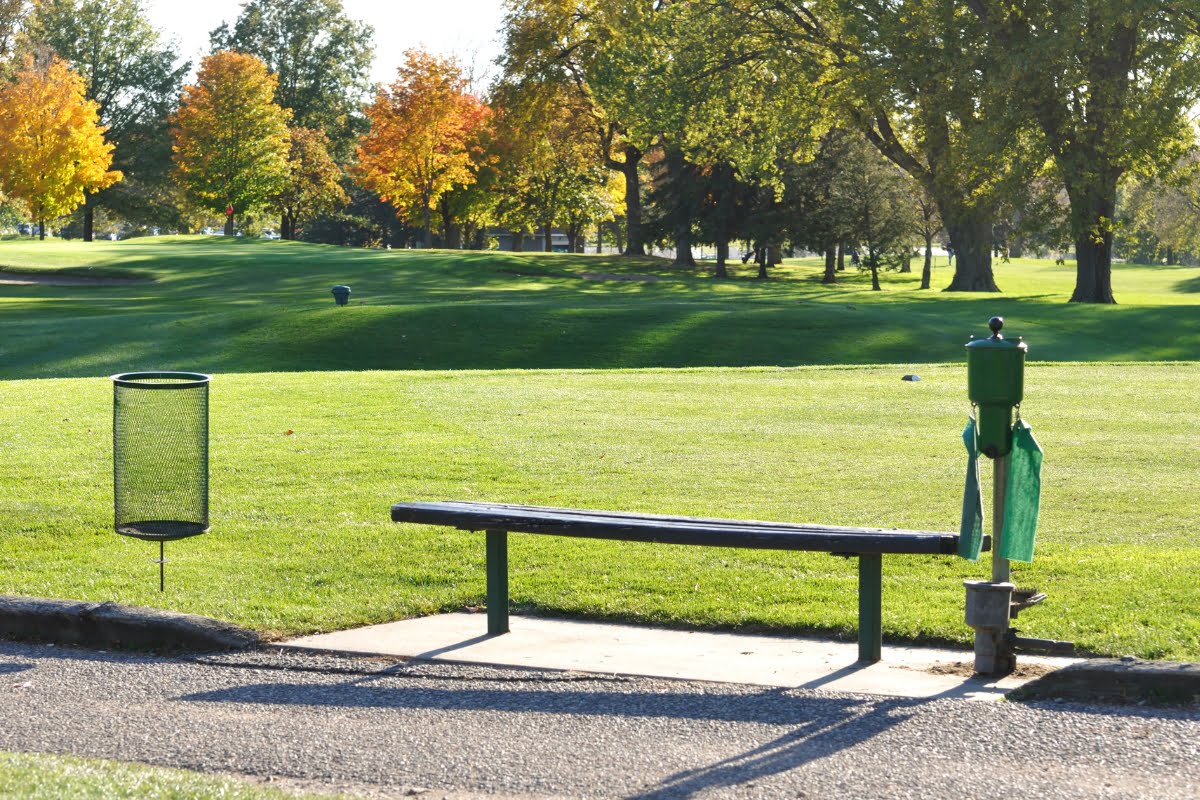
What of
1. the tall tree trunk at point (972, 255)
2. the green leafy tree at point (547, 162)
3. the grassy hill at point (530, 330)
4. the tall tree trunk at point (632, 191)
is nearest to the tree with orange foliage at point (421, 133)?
the green leafy tree at point (547, 162)

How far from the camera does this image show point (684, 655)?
6.84 m

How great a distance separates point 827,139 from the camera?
54.6 metres

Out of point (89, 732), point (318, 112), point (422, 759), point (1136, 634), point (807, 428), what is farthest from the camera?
point (318, 112)

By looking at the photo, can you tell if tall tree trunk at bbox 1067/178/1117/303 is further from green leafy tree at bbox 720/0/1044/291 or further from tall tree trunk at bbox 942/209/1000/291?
tall tree trunk at bbox 942/209/1000/291

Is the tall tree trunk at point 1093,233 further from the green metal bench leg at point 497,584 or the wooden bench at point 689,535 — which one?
the green metal bench leg at point 497,584

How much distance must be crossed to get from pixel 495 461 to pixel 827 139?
4439 centimetres

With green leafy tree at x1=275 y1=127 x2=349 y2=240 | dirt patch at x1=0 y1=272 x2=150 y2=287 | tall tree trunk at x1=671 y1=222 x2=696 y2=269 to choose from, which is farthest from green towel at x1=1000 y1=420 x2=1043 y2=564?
green leafy tree at x1=275 y1=127 x2=349 y2=240

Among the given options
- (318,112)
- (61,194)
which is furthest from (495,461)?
(318,112)

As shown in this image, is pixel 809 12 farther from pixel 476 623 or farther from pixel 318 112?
pixel 318 112

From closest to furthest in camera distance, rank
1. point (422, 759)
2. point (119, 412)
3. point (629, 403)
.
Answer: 1. point (422, 759)
2. point (119, 412)
3. point (629, 403)

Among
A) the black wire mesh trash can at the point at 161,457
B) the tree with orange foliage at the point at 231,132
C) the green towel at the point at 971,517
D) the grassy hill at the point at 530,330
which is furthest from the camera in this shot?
the tree with orange foliage at the point at 231,132

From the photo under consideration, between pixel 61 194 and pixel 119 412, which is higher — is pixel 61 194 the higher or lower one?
the higher one

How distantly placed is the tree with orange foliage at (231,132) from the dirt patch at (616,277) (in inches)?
986

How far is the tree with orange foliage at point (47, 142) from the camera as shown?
5856cm
